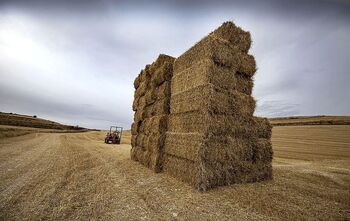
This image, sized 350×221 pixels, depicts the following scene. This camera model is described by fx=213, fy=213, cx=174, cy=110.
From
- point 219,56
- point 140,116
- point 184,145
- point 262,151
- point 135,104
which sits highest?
point 219,56

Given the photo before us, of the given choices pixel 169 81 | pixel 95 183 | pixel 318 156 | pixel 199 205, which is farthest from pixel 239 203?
pixel 318 156

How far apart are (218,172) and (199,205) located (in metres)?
1.50

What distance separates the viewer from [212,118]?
5574 millimetres

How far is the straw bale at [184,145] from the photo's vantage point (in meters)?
5.48

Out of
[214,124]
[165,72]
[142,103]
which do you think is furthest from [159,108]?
[214,124]

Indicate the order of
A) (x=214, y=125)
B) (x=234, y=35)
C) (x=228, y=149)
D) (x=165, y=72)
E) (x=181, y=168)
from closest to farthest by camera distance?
(x=214, y=125)
(x=228, y=149)
(x=181, y=168)
(x=234, y=35)
(x=165, y=72)

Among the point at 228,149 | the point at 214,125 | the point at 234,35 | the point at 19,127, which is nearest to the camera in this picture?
the point at 214,125

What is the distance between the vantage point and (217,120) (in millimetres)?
5680

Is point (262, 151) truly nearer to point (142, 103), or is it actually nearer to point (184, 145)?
point (184, 145)

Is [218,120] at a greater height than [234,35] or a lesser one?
lesser

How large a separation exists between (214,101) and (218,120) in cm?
52

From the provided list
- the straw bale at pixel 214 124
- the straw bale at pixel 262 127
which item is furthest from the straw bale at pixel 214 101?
the straw bale at pixel 262 127

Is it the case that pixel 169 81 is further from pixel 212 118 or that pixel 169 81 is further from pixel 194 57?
pixel 212 118

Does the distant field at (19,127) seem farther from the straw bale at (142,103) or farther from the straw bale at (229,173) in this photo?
the straw bale at (229,173)
